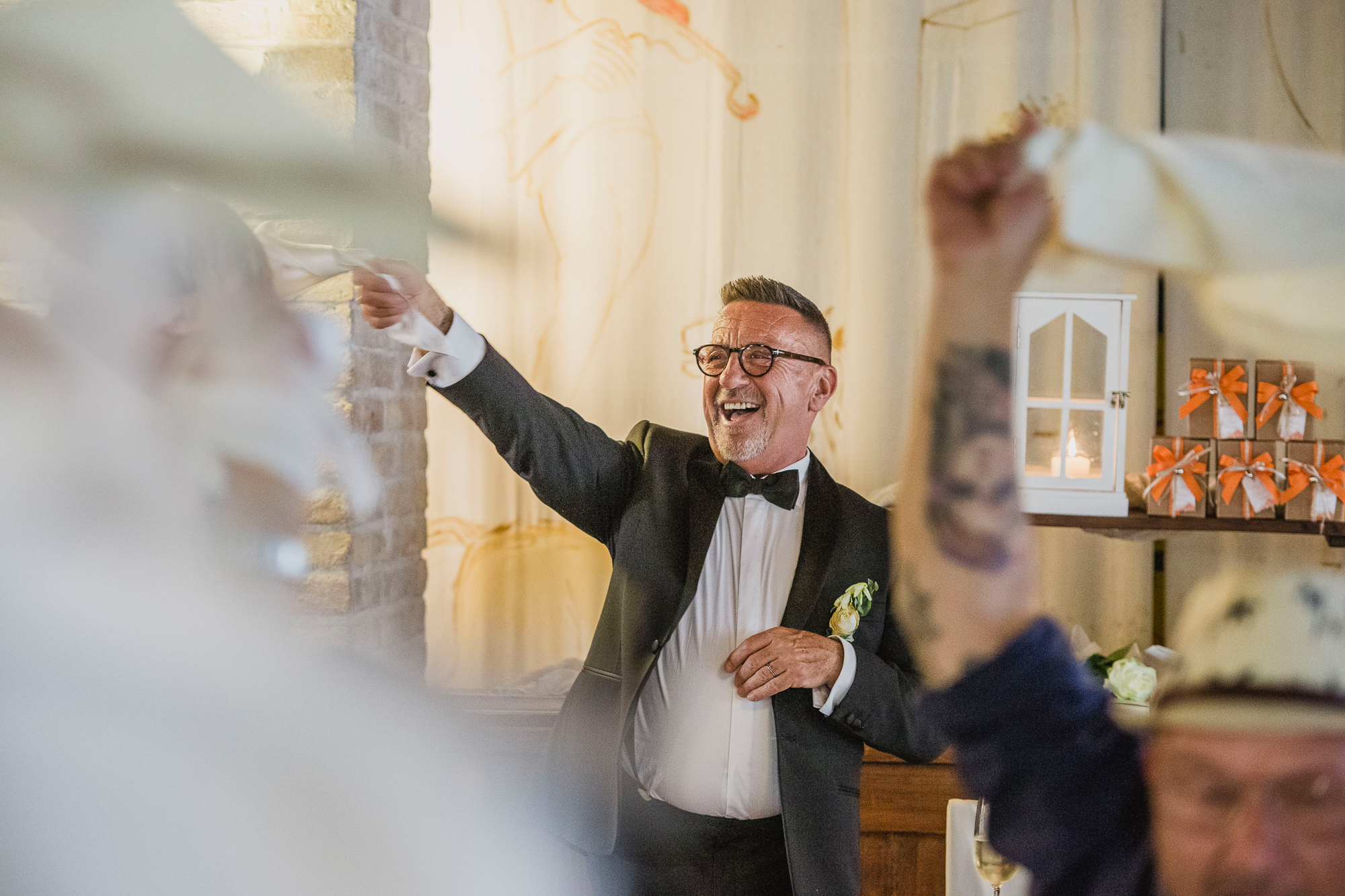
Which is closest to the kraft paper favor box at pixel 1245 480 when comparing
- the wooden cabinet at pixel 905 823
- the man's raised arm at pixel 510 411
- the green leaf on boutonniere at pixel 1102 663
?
the green leaf on boutonniere at pixel 1102 663

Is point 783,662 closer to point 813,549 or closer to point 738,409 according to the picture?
point 813,549

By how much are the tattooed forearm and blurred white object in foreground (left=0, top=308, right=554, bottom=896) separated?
0.26 metres

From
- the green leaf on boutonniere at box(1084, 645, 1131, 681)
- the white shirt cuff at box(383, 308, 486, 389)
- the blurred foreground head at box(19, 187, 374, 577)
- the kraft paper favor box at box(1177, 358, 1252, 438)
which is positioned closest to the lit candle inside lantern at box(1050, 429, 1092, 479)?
the kraft paper favor box at box(1177, 358, 1252, 438)

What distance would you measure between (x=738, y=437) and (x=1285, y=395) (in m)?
0.79

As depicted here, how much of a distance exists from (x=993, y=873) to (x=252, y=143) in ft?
2.85

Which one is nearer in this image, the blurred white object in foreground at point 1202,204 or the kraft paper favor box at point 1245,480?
the blurred white object in foreground at point 1202,204

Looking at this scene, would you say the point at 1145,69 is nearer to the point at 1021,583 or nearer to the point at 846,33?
the point at 846,33

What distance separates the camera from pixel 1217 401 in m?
1.35

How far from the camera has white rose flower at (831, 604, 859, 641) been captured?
101 centimetres

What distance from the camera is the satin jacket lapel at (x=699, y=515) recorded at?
1.08 m

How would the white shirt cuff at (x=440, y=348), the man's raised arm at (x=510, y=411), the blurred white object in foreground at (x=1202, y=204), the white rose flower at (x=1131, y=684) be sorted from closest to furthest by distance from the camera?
the blurred white object in foreground at (x=1202, y=204)
the man's raised arm at (x=510, y=411)
the white shirt cuff at (x=440, y=348)
the white rose flower at (x=1131, y=684)

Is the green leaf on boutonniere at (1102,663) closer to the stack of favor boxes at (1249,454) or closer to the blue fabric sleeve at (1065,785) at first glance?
the stack of favor boxes at (1249,454)

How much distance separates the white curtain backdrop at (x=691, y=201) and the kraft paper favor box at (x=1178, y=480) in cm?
20

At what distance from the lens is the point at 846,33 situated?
1.59 metres
